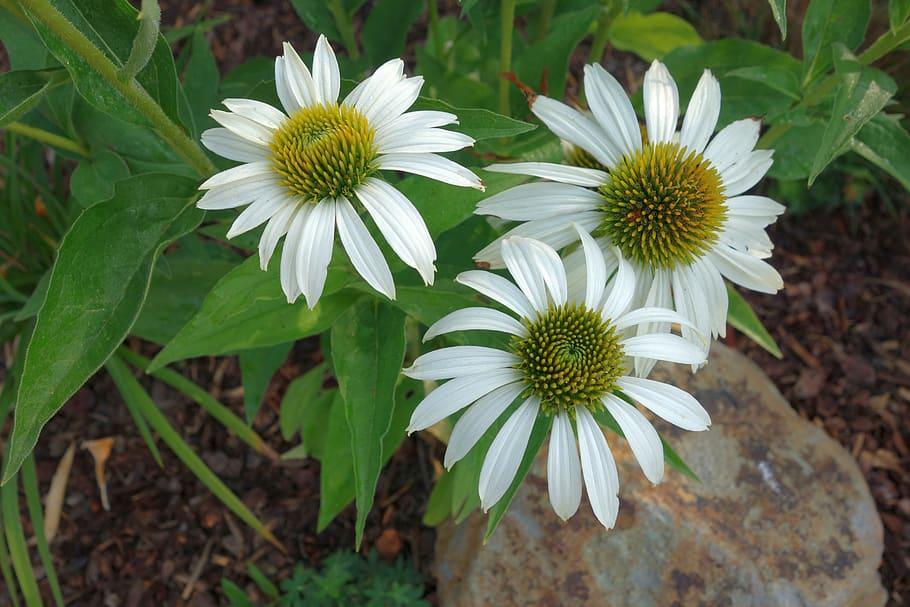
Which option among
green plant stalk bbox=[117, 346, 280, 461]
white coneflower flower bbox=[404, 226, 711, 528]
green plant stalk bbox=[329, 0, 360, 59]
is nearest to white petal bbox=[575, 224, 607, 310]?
white coneflower flower bbox=[404, 226, 711, 528]

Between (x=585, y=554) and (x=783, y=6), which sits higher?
(x=783, y=6)

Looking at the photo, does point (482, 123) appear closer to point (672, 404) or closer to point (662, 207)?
point (662, 207)

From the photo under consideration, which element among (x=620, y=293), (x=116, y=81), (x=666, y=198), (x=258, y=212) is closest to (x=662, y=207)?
(x=666, y=198)

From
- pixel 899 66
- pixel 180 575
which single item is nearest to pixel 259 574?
pixel 180 575

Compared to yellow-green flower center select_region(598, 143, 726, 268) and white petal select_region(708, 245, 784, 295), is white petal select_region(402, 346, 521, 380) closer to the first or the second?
yellow-green flower center select_region(598, 143, 726, 268)

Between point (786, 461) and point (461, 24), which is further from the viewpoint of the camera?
point (461, 24)

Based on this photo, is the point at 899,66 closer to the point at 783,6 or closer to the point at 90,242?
the point at 783,6

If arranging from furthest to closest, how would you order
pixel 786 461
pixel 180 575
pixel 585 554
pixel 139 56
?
pixel 180 575 < pixel 786 461 < pixel 585 554 < pixel 139 56

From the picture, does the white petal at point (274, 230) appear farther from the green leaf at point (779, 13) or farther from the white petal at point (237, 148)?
the green leaf at point (779, 13)
